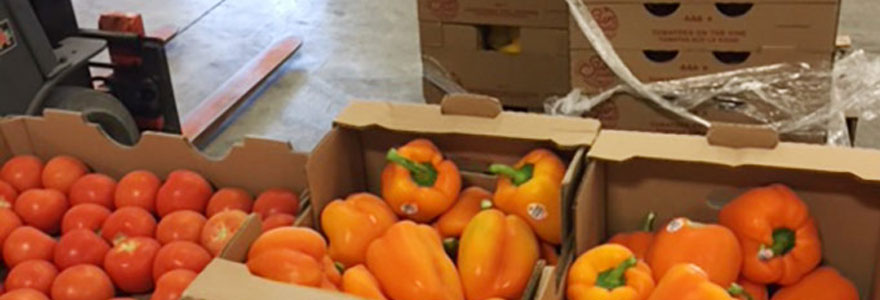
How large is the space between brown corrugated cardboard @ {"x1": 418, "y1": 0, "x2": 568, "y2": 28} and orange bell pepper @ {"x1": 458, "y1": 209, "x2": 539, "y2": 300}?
1259 mm

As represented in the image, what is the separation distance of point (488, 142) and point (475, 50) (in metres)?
1.23

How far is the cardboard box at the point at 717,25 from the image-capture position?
2.00 meters

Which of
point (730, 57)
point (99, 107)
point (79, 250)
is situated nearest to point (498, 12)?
point (730, 57)

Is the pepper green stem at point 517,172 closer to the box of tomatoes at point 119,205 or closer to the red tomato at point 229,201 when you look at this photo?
the box of tomatoes at point 119,205

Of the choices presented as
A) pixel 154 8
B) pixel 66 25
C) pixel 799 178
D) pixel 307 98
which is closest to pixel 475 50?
pixel 307 98

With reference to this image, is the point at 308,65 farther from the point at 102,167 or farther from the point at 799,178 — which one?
the point at 799,178

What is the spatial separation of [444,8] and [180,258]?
1.32 m

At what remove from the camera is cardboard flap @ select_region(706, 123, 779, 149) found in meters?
1.25

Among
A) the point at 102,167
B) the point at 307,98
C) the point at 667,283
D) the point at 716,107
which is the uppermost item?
the point at 667,283

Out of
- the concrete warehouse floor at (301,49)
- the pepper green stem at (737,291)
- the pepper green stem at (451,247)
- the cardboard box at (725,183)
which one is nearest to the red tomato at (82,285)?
the pepper green stem at (451,247)

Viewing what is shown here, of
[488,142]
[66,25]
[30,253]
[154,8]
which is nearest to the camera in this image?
[488,142]

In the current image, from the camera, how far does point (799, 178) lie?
49.4 inches

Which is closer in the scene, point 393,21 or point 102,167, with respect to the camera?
point 102,167

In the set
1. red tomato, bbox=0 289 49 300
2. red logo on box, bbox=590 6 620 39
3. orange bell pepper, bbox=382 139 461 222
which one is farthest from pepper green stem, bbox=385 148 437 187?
red logo on box, bbox=590 6 620 39
